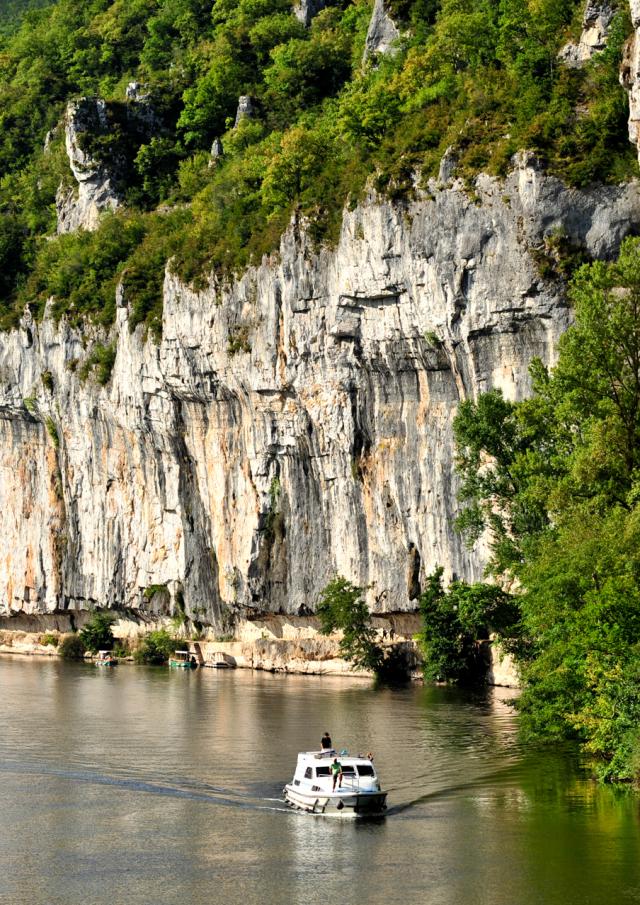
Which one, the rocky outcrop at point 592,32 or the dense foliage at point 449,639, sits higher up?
the rocky outcrop at point 592,32

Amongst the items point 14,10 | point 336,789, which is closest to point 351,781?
point 336,789

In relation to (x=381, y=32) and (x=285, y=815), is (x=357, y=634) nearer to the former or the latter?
(x=285, y=815)

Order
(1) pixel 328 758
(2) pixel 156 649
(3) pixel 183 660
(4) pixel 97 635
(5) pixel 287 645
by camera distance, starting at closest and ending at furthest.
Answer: (1) pixel 328 758 < (5) pixel 287 645 < (3) pixel 183 660 < (2) pixel 156 649 < (4) pixel 97 635

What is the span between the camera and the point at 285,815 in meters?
33.0

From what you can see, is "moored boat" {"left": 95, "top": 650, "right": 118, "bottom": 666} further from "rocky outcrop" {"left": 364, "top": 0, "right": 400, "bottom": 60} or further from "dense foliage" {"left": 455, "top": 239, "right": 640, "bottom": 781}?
"dense foliage" {"left": 455, "top": 239, "right": 640, "bottom": 781}

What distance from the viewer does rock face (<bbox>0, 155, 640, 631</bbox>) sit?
5647 cm

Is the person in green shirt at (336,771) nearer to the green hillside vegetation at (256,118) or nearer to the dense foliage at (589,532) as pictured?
the dense foliage at (589,532)

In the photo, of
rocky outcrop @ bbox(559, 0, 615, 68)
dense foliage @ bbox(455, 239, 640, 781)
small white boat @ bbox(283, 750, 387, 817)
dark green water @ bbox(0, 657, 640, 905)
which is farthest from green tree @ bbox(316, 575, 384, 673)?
small white boat @ bbox(283, 750, 387, 817)

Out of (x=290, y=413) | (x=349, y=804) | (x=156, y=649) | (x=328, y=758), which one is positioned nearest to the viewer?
(x=349, y=804)

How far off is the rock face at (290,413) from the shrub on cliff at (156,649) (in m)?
1.88

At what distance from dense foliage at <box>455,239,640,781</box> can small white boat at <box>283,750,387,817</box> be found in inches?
223

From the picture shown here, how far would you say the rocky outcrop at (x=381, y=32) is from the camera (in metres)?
88.4

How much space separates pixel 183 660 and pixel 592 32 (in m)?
40.9

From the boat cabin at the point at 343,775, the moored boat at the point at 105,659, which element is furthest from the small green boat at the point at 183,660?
the boat cabin at the point at 343,775
